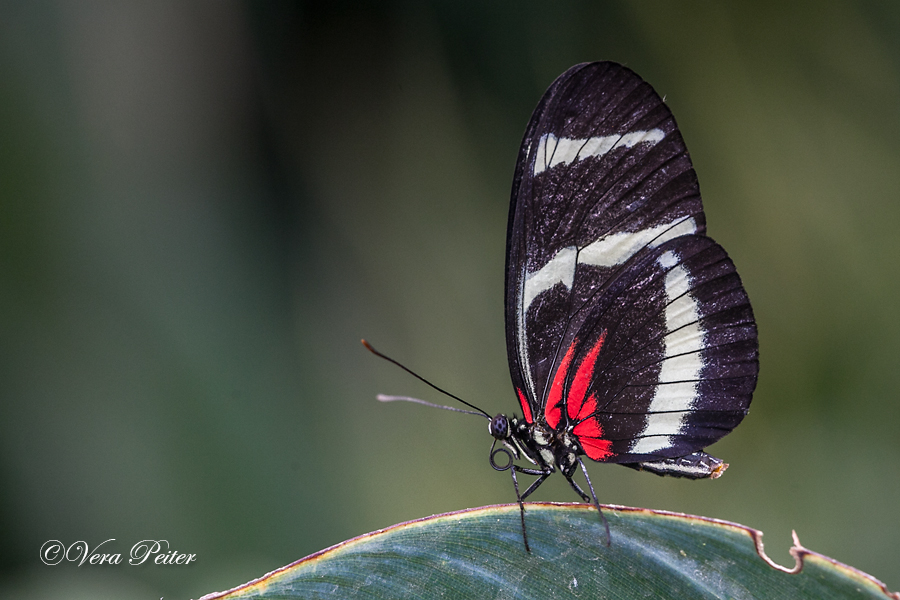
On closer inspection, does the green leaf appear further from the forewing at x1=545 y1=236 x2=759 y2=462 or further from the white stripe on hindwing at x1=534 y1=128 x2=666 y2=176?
the white stripe on hindwing at x1=534 y1=128 x2=666 y2=176

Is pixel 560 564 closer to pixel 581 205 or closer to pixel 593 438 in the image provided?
pixel 593 438

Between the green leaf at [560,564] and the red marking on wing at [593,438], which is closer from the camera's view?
the green leaf at [560,564]

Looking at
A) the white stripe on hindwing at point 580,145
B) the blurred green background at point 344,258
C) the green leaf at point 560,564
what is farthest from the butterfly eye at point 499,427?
the blurred green background at point 344,258

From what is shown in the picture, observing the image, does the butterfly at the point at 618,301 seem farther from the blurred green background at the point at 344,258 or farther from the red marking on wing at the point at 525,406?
the blurred green background at the point at 344,258

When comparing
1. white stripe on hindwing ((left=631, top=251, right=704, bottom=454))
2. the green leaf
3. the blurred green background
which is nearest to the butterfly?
white stripe on hindwing ((left=631, top=251, right=704, bottom=454))

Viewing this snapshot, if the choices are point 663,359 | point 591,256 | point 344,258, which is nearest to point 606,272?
point 591,256
